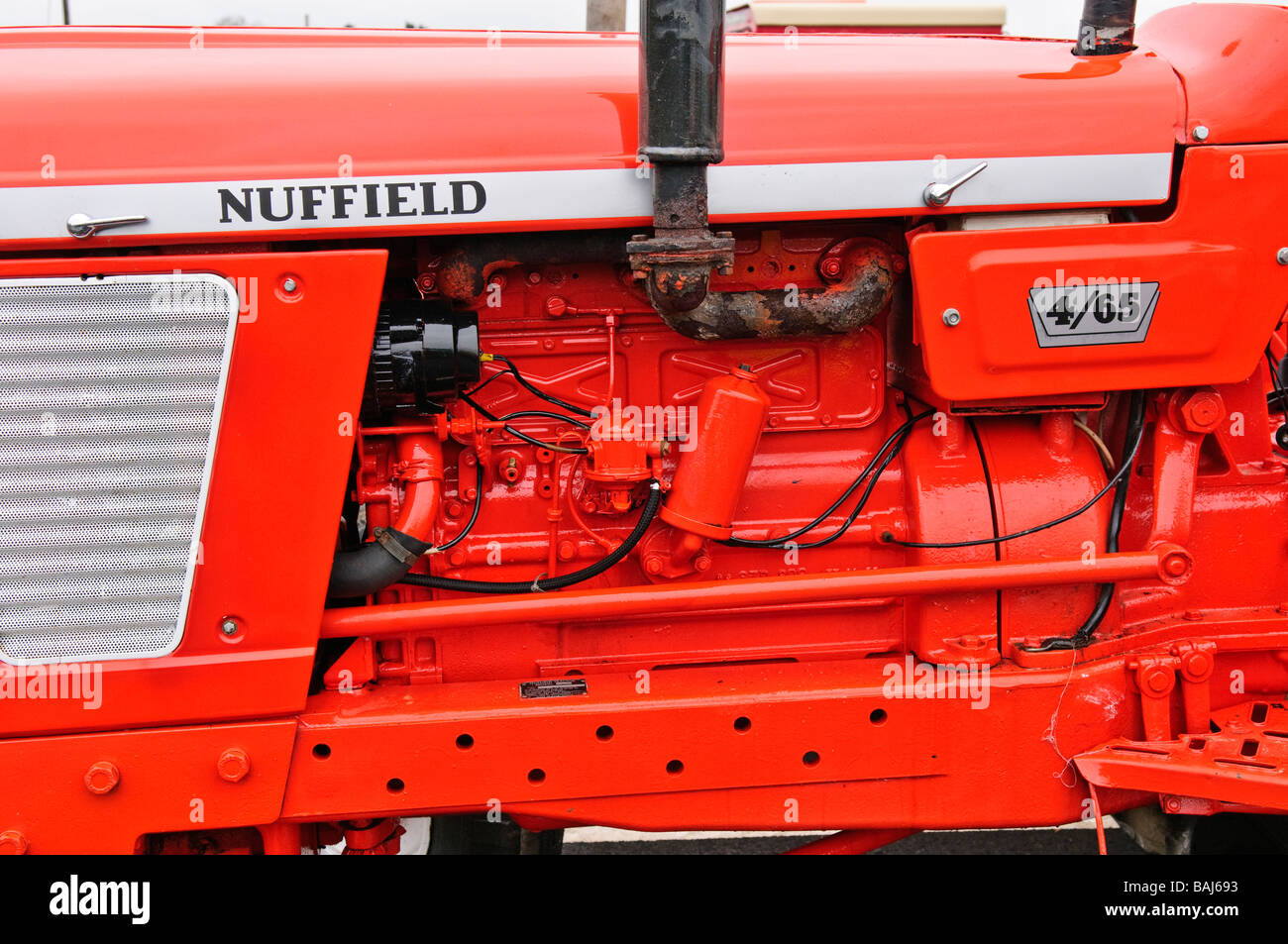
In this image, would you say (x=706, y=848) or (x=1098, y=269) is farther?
(x=706, y=848)

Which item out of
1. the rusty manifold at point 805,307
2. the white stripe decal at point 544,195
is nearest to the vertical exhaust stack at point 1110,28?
the white stripe decal at point 544,195

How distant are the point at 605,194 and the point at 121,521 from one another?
1.03m

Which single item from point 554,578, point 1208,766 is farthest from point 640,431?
point 1208,766

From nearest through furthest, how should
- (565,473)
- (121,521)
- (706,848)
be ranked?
(121,521), (565,473), (706,848)

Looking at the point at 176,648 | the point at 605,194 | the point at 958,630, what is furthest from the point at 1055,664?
the point at 176,648

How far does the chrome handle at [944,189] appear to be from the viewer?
192cm

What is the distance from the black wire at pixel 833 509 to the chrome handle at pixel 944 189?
46 centimetres

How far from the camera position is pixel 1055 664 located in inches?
80.9

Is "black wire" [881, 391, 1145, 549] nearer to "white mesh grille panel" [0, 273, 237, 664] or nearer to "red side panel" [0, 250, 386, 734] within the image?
"red side panel" [0, 250, 386, 734]

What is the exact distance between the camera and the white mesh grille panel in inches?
68.9

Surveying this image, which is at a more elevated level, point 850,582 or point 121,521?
point 121,521
